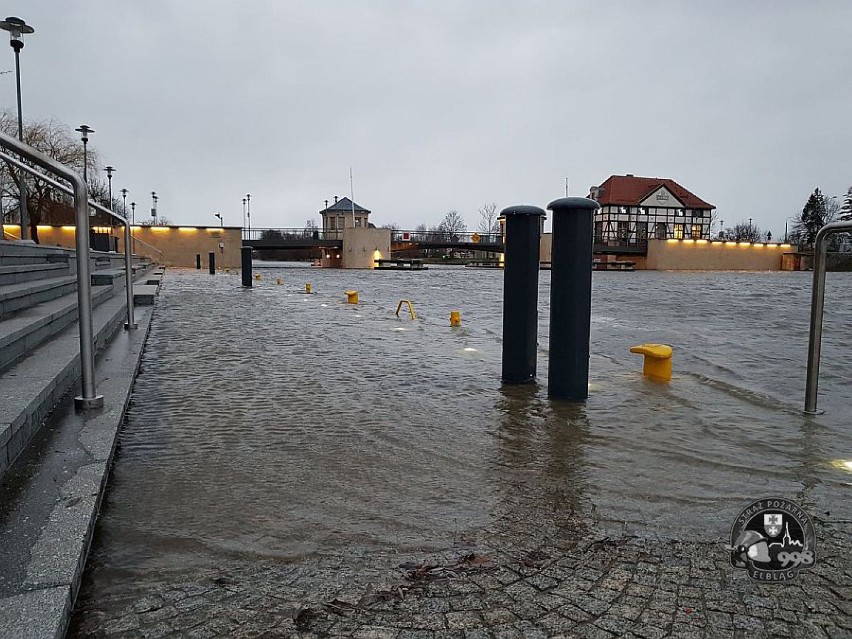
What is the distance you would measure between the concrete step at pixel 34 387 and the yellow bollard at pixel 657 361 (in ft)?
17.7

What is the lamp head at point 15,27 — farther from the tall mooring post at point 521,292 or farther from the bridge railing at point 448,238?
the bridge railing at point 448,238

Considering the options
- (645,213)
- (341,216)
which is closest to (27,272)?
(645,213)

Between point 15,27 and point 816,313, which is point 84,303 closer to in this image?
point 816,313

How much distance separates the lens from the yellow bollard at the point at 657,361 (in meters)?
7.17

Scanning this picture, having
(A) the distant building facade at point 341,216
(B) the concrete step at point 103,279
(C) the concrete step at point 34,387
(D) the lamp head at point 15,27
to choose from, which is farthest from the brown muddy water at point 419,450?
(A) the distant building facade at point 341,216

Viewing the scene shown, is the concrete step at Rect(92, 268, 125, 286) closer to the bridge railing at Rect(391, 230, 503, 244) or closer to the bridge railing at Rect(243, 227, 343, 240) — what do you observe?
the bridge railing at Rect(243, 227, 343, 240)

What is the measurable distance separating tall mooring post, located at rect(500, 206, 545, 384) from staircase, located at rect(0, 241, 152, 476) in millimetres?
4003

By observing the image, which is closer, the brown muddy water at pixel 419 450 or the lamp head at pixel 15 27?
the brown muddy water at pixel 419 450

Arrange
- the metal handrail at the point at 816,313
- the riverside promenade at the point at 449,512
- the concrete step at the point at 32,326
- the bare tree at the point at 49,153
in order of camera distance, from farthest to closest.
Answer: the bare tree at the point at 49,153 → the metal handrail at the point at 816,313 → the concrete step at the point at 32,326 → the riverside promenade at the point at 449,512

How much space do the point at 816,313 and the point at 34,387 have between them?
6.03 meters

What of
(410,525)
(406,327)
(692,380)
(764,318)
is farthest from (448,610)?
(764,318)

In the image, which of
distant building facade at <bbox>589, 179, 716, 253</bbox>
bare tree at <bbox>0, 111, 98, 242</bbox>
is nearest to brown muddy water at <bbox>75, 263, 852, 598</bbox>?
bare tree at <bbox>0, 111, 98, 242</bbox>

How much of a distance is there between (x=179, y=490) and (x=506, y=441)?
221 centimetres

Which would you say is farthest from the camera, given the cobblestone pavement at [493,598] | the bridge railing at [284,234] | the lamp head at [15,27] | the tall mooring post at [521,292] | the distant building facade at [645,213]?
the distant building facade at [645,213]
